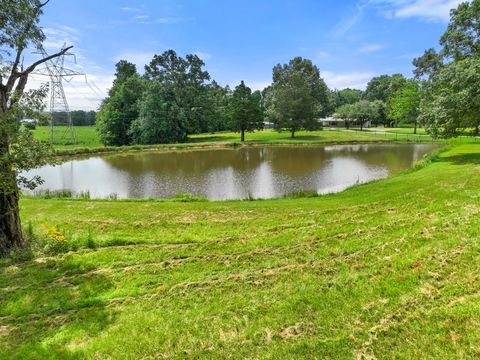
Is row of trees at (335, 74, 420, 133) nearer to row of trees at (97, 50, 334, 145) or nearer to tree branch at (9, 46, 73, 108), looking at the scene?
row of trees at (97, 50, 334, 145)

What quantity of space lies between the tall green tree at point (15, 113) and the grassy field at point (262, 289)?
94 cm

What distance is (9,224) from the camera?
7957 millimetres

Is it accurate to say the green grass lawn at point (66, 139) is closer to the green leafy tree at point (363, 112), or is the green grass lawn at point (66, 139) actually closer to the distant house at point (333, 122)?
the green leafy tree at point (363, 112)

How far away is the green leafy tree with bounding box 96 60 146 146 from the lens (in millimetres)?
51469

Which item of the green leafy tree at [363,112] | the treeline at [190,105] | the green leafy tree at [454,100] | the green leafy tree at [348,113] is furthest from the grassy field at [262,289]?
the green leafy tree at [348,113]

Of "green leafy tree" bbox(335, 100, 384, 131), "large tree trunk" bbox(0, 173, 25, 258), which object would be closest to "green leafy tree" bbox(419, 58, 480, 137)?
"large tree trunk" bbox(0, 173, 25, 258)

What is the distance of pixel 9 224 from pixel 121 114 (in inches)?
1873

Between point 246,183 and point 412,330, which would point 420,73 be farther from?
point 412,330

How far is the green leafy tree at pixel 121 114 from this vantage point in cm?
5147

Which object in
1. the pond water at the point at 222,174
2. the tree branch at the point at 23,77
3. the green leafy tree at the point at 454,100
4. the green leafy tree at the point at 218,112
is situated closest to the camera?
the tree branch at the point at 23,77

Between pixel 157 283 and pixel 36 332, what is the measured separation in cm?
191

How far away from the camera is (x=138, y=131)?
51.2 metres

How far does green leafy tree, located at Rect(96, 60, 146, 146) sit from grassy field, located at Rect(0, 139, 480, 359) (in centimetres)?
4557

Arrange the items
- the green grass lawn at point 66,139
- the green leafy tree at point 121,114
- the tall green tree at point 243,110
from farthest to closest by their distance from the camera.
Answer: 1. the green leafy tree at point 121,114
2. the green grass lawn at point 66,139
3. the tall green tree at point 243,110
